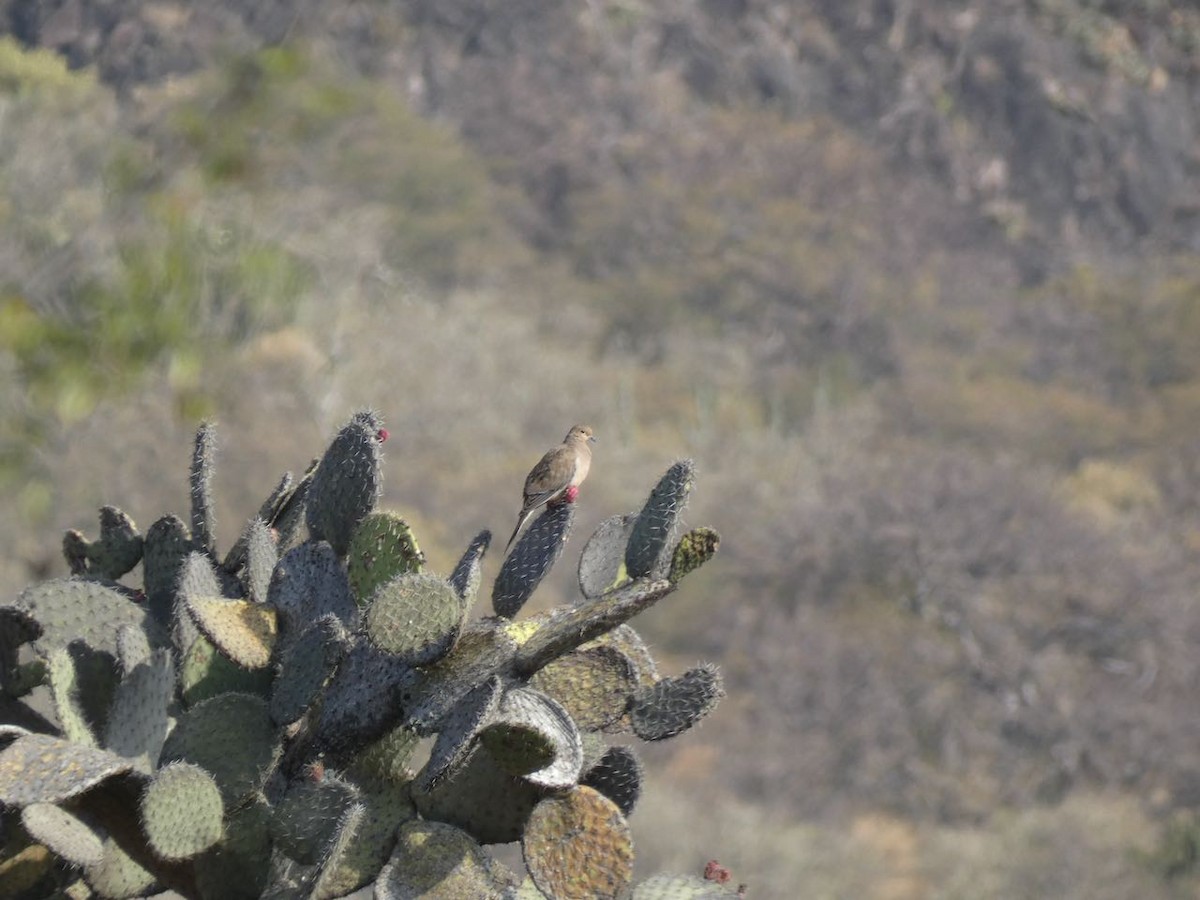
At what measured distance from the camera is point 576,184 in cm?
4278

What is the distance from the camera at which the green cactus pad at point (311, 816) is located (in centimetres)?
178

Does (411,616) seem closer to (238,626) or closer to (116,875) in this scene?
(238,626)

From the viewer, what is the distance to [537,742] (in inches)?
69.7

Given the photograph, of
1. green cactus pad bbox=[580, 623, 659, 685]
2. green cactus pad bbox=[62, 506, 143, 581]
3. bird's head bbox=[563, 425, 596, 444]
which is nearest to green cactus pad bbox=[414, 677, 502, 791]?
green cactus pad bbox=[580, 623, 659, 685]

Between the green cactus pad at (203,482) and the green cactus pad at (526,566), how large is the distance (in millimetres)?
368

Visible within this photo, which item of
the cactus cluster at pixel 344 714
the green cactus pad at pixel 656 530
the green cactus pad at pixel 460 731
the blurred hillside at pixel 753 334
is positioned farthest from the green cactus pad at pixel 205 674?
the blurred hillside at pixel 753 334

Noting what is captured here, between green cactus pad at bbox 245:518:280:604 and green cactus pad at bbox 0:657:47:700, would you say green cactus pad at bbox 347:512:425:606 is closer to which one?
green cactus pad at bbox 245:518:280:604

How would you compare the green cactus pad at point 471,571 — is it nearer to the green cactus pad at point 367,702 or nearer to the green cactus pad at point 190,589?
the green cactus pad at point 367,702

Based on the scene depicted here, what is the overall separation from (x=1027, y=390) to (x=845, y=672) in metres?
15.2

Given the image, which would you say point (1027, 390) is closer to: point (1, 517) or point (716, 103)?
point (716, 103)

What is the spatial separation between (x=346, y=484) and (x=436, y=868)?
0.50 metres

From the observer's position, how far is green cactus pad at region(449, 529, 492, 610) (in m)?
2.01

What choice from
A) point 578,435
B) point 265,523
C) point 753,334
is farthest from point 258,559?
point 753,334

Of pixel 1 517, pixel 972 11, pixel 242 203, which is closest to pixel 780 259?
pixel 972 11
